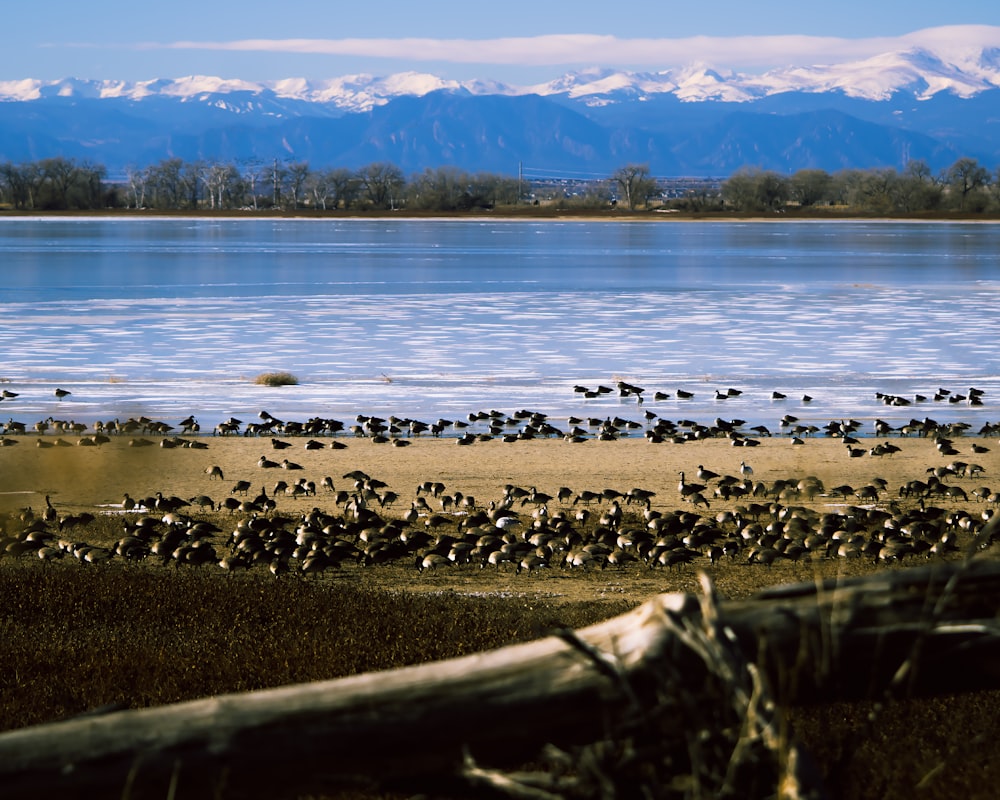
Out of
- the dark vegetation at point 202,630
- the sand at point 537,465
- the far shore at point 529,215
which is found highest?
the far shore at point 529,215

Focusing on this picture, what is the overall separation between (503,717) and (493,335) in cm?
3102

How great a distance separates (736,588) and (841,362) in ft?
64.7

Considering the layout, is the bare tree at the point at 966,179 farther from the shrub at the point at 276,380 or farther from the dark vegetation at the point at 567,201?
the shrub at the point at 276,380

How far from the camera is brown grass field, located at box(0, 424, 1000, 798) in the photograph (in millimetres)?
5332

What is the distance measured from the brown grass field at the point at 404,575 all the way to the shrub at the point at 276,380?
556 cm

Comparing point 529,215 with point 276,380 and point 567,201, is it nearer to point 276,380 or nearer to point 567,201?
point 567,201

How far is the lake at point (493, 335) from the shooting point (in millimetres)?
23750

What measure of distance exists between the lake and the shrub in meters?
0.26

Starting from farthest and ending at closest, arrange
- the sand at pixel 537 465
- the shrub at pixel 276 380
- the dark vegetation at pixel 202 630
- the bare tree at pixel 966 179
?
the bare tree at pixel 966 179, the shrub at pixel 276 380, the sand at pixel 537 465, the dark vegetation at pixel 202 630

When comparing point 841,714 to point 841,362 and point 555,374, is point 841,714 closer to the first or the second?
point 555,374

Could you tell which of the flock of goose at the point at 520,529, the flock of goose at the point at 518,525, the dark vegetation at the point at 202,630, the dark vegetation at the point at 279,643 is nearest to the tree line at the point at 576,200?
the flock of goose at the point at 518,525

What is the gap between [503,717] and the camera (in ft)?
10.1

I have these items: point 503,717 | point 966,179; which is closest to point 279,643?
point 503,717

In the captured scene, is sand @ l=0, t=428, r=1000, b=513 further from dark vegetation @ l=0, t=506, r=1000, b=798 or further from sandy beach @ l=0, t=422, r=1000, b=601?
dark vegetation @ l=0, t=506, r=1000, b=798
